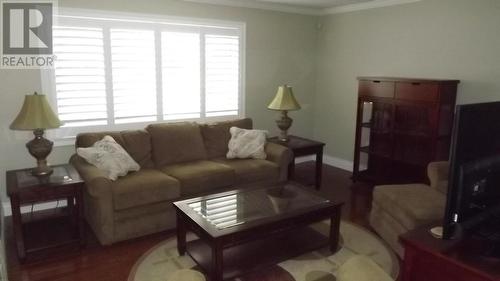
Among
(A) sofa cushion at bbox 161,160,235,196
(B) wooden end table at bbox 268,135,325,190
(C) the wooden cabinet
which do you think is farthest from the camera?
(B) wooden end table at bbox 268,135,325,190

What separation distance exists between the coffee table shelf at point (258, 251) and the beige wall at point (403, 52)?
2.49 metres

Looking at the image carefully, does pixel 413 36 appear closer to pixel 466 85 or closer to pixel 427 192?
pixel 466 85

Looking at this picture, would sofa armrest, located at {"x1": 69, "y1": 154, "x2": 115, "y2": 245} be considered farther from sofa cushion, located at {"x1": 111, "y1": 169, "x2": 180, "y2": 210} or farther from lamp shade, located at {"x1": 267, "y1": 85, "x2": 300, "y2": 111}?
lamp shade, located at {"x1": 267, "y1": 85, "x2": 300, "y2": 111}

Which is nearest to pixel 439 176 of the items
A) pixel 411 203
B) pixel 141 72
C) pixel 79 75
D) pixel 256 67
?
pixel 411 203

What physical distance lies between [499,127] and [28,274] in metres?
3.17

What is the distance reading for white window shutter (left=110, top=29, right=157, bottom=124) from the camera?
4.00 meters

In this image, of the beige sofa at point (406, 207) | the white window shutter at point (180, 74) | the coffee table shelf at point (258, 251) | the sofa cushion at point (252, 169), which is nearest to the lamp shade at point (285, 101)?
the sofa cushion at point (252, 169)

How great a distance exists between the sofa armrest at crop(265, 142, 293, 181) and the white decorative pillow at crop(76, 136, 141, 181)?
4.95ft

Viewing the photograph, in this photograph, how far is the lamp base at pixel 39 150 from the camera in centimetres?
306

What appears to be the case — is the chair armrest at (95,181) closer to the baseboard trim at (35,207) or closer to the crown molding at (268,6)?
the baseboard trim at (35,207)

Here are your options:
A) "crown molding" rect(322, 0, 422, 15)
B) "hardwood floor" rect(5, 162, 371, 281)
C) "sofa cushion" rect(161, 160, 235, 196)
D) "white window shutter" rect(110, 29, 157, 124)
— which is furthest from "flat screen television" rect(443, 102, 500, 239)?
"white window shutter" rect(110, 29, 157, 124)

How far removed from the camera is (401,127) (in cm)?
437

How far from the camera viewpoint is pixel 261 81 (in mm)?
5230

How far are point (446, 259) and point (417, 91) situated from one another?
8.92ft
